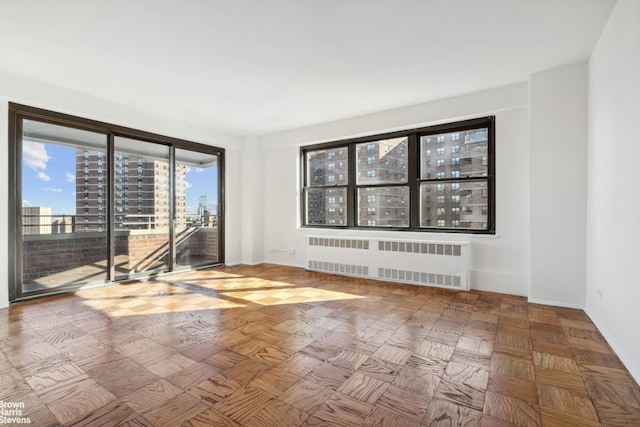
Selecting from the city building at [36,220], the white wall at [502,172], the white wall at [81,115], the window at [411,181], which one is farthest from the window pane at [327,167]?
the city building at [36,220]

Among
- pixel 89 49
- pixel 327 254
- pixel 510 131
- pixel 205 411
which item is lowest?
pixel 205 411

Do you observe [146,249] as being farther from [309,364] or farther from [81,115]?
[309,364]

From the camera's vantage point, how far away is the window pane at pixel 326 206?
559 cm

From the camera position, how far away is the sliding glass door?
3742mm

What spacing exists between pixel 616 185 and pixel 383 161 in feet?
10.1

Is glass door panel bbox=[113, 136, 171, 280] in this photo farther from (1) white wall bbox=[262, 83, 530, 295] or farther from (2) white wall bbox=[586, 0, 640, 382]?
(2) white wall bbox=[586, 0, 640, 382]

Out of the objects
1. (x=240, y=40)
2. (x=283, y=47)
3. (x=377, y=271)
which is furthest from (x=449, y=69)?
(x=377, y=271)

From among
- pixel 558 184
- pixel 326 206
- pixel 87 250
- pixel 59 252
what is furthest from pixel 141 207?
pixel 558 184

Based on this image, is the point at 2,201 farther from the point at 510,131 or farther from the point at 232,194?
the point at 510,131

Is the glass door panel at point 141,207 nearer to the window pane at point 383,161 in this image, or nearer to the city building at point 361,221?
the city building at point 361,221

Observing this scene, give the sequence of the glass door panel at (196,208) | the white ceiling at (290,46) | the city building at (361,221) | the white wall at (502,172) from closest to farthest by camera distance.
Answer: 1. the city building at (361,221)
2. the white ceiling at (290,46)
3. the white wall at (502,172)
4. the glass door panel at (196,208)

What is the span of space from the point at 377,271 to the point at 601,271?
266cm

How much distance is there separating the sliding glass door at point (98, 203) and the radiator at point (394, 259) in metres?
2.30

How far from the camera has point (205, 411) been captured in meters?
1.64
